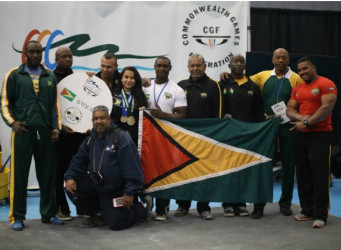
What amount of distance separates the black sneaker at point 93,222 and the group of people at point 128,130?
13 millimetres

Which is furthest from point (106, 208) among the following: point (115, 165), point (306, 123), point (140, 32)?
point (140, 32)

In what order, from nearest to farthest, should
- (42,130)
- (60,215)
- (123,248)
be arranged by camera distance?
(123,248)
(42,130)
(60,215)

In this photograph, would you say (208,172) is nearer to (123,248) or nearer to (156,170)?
(156,170)

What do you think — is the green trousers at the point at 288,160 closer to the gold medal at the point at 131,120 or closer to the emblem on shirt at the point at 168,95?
the emblem on shirt at the point at 168,95

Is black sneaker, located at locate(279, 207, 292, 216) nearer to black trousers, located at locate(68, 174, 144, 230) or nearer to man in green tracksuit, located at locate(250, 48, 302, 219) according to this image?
man in green tracksuit, located at locate(250, 48, 302, 219)

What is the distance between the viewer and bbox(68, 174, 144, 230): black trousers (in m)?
4.27

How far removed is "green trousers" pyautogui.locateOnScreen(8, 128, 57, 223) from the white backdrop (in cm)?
238

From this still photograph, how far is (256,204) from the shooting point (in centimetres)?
480

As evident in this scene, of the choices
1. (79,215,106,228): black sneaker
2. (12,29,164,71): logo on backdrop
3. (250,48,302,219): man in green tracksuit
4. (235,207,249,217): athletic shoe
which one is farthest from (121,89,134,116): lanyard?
(12,29,164,71): logo on backdrop

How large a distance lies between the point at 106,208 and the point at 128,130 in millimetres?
763

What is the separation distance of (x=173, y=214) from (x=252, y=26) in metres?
4.05

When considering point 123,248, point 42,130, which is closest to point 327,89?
point 123,248

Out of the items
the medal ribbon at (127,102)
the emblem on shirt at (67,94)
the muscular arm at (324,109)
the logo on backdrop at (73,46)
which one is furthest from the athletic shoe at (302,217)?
the logo on backdrop at (73,46)

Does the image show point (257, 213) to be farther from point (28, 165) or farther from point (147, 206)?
point (28, 165)
